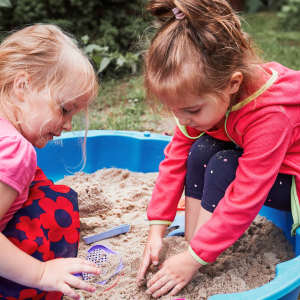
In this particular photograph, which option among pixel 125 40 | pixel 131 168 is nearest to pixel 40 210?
pixel 131 168

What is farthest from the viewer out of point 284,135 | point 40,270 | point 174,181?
point 174,181

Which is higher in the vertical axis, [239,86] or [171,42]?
[171,42]

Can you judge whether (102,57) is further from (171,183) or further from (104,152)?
(171,183)

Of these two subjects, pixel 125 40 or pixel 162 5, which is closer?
pixel 162 5

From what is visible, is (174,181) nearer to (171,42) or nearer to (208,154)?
(208,154)

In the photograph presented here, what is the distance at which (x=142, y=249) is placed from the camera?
1.12 meters

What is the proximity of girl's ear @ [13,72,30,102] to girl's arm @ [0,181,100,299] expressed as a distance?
0.25 metres

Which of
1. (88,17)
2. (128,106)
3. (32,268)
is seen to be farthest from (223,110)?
(88,17)

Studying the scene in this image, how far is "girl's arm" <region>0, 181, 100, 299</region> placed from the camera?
27.7 inches

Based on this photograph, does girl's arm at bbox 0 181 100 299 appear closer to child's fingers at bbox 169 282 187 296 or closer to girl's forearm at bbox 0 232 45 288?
girl's forearm at bbox 0 232 45 288

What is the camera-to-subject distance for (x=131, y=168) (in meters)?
1.72

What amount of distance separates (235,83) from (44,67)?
48cm

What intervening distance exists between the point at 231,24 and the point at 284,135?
0.30m

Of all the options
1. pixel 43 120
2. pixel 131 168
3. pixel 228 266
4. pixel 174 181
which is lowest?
pixel 131 168
